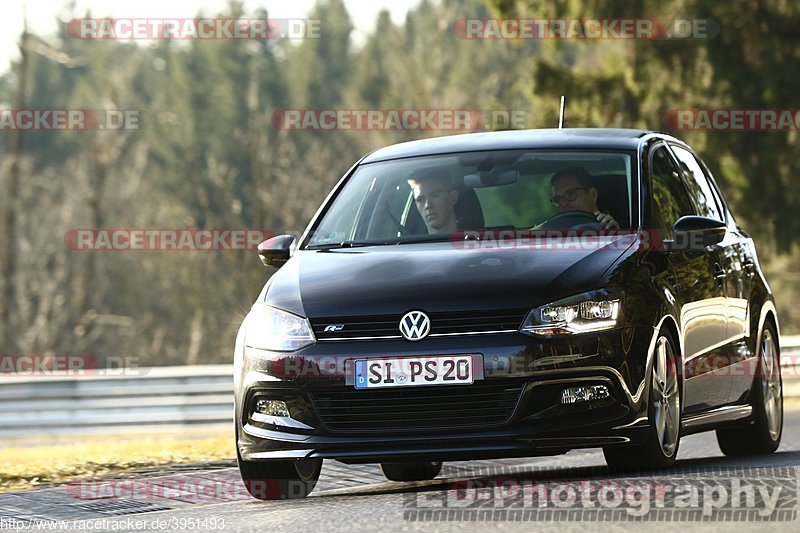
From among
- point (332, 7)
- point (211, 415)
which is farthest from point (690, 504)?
point (332, 7)

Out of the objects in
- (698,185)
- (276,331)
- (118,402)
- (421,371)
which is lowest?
(118,402)

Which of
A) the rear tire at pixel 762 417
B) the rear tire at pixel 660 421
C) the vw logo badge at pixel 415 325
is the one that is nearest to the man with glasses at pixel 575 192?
the rear tire at pixel 660 421

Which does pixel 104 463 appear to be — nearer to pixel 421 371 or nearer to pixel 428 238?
pixel 428 238

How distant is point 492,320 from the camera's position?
732 centimetres

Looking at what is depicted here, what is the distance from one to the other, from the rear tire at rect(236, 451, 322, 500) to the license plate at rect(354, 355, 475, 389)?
761 millimetres

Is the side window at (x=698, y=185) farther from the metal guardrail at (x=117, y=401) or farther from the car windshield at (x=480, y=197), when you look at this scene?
the metal guardrail at (x=117, y=401)

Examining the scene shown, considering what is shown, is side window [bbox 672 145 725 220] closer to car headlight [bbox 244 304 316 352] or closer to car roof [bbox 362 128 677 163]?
car roof [bbox 362 128 677 163]

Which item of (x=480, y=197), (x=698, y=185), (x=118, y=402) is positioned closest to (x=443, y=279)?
(x=480, y=197)

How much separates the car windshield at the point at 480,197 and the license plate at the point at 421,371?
4.07ft

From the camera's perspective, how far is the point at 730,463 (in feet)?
29.3

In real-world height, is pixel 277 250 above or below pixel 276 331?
above

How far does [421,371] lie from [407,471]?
2235mm

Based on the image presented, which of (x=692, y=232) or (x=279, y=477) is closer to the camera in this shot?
(x=279, y=477)

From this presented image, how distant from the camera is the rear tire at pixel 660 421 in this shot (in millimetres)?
7629
